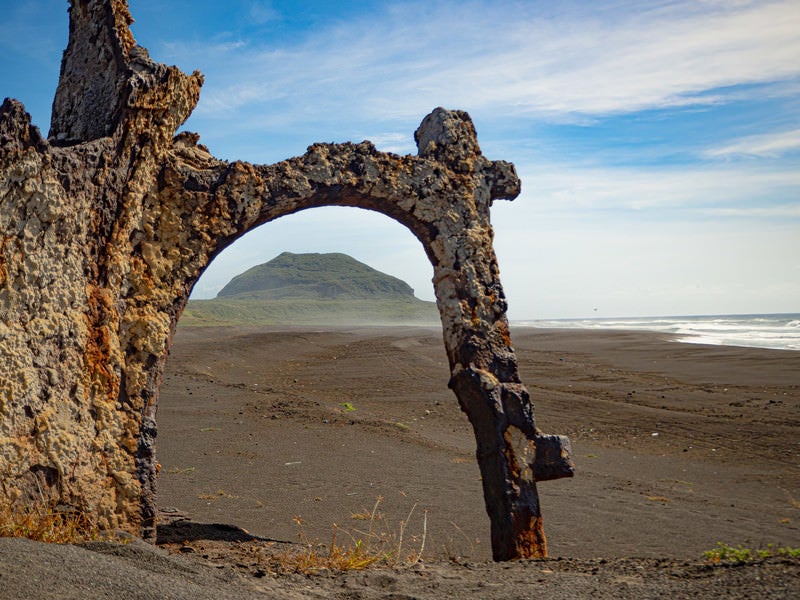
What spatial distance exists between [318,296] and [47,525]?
91.3 meters

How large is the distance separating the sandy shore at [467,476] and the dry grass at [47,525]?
678 millimetres

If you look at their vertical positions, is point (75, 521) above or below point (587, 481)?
above

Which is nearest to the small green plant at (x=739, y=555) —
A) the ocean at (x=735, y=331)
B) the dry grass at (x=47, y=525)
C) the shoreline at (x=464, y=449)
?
the shoreline at (x=464, y=449)

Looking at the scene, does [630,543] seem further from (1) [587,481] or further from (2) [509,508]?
(1) [587,481]

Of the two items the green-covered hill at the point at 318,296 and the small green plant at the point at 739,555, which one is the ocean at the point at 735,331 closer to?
the green-covered hill at the point at 318,296

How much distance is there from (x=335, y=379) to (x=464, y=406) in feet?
43.1

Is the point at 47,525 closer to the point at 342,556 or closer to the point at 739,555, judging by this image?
the point at 342,556

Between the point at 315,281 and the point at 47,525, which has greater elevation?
the point at 315,281

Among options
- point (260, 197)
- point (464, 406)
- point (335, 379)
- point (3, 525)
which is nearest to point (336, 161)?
point (260, 197)

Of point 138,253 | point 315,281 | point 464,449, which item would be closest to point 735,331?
point 464,449

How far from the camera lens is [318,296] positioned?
95.1 meters

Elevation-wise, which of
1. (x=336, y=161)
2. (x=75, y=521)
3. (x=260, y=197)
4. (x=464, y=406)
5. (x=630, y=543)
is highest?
(x=336, y=161)

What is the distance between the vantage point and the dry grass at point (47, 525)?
13.3 ft

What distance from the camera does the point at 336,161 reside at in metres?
6.13
